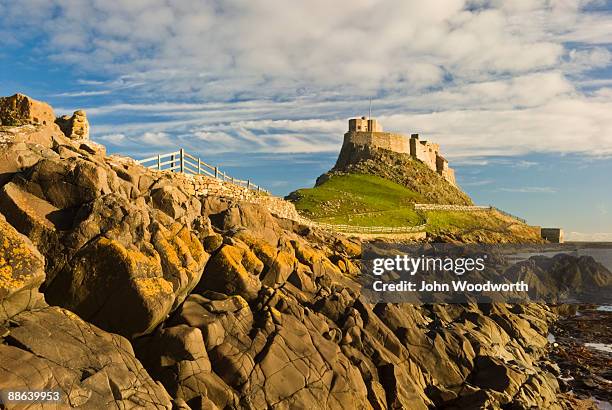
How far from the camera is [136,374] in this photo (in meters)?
15.6

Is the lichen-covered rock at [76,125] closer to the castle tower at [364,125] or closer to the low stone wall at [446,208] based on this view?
the low stone wall at [446,208]

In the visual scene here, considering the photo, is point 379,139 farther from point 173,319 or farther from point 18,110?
point 173,319

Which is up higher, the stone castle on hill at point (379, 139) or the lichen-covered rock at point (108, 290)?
the stone castle on hill at point (379, 139)

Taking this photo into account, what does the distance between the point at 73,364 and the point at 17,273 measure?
3.25 metres

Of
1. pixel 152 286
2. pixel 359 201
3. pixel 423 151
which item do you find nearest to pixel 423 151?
pixel 423 151

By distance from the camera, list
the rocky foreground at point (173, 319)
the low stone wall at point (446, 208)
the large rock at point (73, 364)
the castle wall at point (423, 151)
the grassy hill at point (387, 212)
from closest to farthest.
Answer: the large rock at point (73, 364), the rocky foreground at point (173, 319), the grassy hill at point (387, 212), the low stone wall at point (446, 208), the castle wall at point (423, 151)

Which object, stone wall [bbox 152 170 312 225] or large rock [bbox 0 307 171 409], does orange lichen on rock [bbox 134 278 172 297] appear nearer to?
large rock [bbox 0 307 171 409]

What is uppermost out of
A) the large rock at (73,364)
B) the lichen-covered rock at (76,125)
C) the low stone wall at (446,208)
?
the lichen-covered rock at (76,125)

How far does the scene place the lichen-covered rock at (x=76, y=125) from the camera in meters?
34.3

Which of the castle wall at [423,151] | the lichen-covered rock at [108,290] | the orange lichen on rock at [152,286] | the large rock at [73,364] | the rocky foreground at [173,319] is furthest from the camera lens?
the castle wall at [423,151]

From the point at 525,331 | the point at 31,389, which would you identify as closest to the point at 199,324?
the point at 31,389

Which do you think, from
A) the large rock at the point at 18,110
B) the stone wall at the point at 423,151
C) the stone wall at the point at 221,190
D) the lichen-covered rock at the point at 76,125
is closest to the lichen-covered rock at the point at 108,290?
the large rock at the point at 18,110

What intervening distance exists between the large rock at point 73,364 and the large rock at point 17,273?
15.6 inches

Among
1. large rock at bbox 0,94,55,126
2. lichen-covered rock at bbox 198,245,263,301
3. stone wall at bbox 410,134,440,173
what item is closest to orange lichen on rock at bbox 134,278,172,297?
lichen-covered rock at bbox 198,245,263,301
